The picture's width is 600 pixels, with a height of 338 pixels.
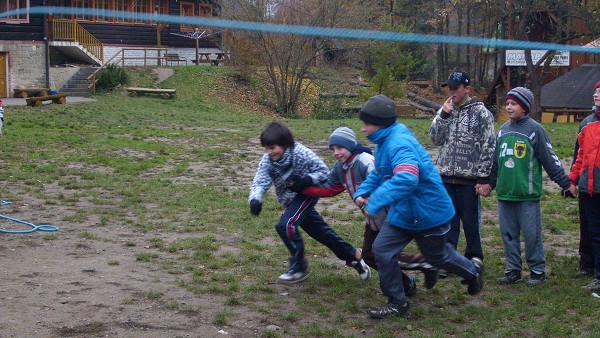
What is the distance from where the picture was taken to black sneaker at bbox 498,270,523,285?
711cm

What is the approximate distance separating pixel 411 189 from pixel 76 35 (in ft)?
124

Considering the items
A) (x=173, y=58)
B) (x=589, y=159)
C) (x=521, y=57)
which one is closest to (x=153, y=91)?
(x=173, y=58)

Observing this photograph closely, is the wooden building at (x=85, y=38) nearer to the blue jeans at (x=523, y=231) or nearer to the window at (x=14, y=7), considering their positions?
the window at (x=14, y=7)

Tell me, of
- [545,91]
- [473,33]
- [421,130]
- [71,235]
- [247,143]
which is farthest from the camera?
[473,33]

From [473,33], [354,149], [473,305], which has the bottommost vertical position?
[473,305]

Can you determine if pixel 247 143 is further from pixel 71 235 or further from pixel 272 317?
pixel 272 317

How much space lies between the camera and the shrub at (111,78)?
37.9 meters

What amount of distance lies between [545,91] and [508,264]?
31277 mm

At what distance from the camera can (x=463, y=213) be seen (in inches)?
286

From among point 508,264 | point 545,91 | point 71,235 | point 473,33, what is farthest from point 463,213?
point 473,33

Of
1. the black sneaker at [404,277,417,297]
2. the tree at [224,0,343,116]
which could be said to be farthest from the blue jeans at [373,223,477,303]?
the tree at [224,0,343,116]

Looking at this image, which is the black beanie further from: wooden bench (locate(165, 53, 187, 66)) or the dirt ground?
wooden bench (locate(165, 53, 187, 66))

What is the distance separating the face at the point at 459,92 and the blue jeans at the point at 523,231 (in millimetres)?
1010

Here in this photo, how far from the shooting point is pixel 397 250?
20.1 ft
